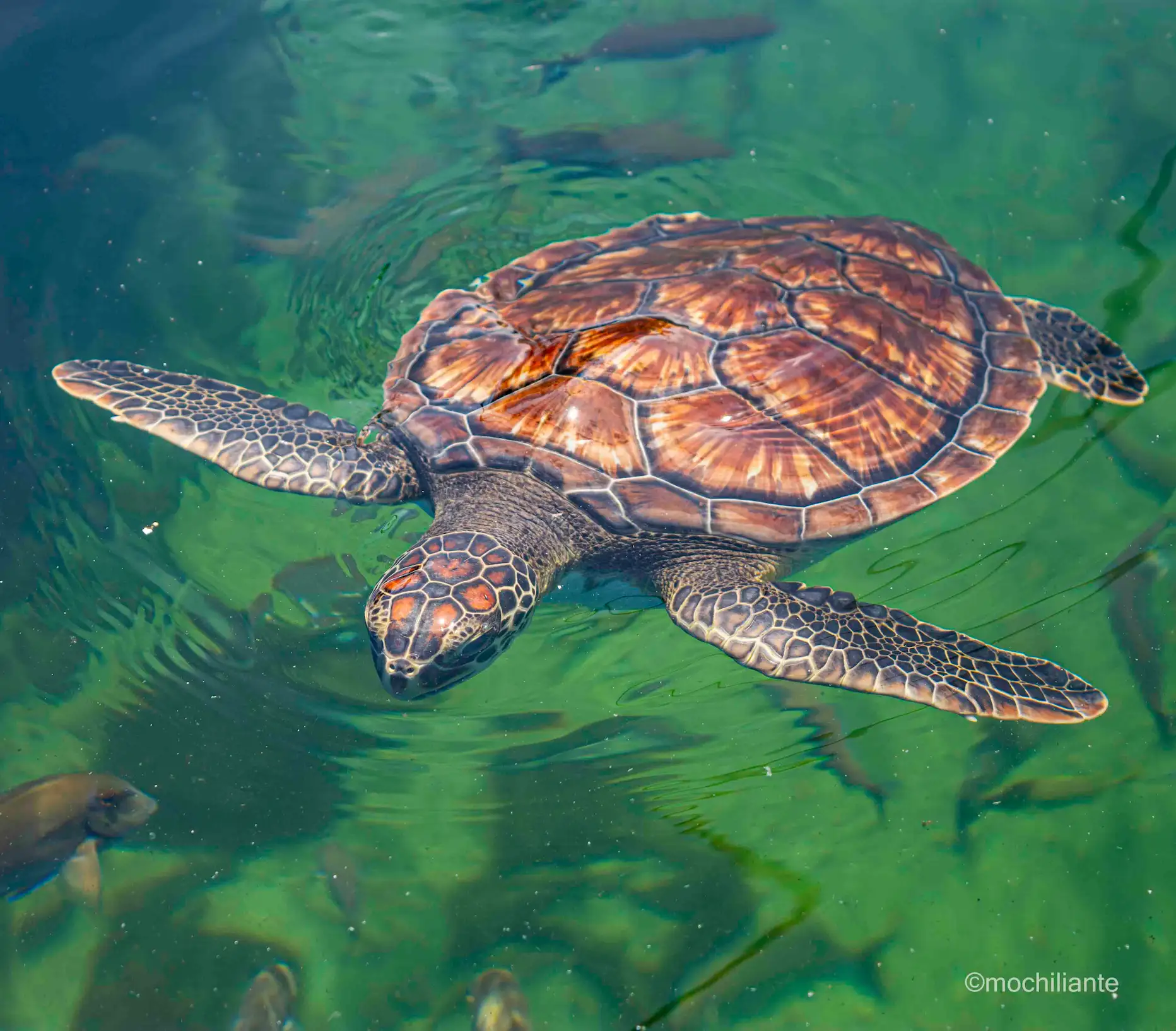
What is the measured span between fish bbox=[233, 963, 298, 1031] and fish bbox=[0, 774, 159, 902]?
2.96ft

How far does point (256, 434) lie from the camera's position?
4.72 meters

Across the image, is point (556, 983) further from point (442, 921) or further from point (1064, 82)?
point (1064, 82)

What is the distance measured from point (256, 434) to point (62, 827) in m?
2.10

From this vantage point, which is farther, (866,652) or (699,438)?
(699,438)

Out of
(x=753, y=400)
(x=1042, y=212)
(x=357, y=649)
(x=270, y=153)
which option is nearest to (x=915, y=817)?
(x=753, y=400)

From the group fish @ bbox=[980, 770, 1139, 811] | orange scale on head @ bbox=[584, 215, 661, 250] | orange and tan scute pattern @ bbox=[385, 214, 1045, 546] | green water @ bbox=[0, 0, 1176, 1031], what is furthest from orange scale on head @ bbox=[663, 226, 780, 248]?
fish @ bbox=[980, 770, 1139, 811]

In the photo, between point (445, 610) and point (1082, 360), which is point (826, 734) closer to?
point (445, 610)

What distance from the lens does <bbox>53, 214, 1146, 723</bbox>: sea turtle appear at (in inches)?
154

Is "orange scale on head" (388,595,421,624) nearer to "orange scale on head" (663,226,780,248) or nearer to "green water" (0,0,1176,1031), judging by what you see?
"green water" (0,0,1176,1031)

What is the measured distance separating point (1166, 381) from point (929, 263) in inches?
60.3

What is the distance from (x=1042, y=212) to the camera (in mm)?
5766

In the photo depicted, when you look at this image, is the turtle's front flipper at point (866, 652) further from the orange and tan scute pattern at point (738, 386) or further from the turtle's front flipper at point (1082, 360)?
the turtle's front flipper at point (1082, 360)

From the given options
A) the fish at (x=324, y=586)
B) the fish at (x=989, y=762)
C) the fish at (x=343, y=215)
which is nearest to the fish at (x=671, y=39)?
the fish at (x=343, y=215)

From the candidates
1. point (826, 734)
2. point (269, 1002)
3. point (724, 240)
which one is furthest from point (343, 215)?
point (269, 1002)
